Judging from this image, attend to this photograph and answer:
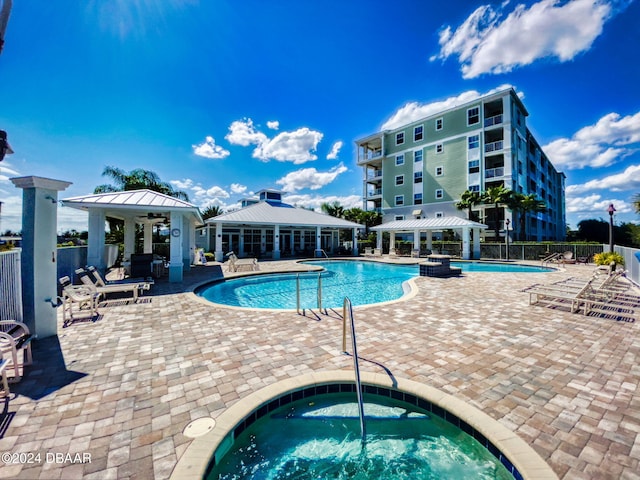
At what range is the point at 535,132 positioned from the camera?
34.0m

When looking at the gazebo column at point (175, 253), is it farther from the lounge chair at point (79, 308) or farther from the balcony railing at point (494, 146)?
the balcony railing at point (494, 146)

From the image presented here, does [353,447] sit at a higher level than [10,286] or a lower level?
lower

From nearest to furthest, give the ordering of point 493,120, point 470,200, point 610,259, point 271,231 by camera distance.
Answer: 1. point 610,259
2. point 470,200
3. point 271,231
4. point 493,120

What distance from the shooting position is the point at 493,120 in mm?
28344

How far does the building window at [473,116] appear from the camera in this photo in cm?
2970

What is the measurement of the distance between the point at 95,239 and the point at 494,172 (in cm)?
3345

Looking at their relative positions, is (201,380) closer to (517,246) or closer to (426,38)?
(426,38)

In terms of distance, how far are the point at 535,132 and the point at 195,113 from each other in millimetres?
40007

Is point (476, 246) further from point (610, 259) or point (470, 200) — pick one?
point (610, 259)

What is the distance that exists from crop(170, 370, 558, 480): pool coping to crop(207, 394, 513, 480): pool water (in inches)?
6.2

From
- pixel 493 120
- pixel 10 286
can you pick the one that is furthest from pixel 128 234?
pixel 493 120

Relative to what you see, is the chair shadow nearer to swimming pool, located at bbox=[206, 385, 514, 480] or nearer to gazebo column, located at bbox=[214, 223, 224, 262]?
swimming pool, located at bbox=[206, 385, 514, 480]

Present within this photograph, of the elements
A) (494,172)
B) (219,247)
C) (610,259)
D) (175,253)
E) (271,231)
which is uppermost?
(494,172)

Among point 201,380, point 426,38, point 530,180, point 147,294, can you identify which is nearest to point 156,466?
point 201,380
